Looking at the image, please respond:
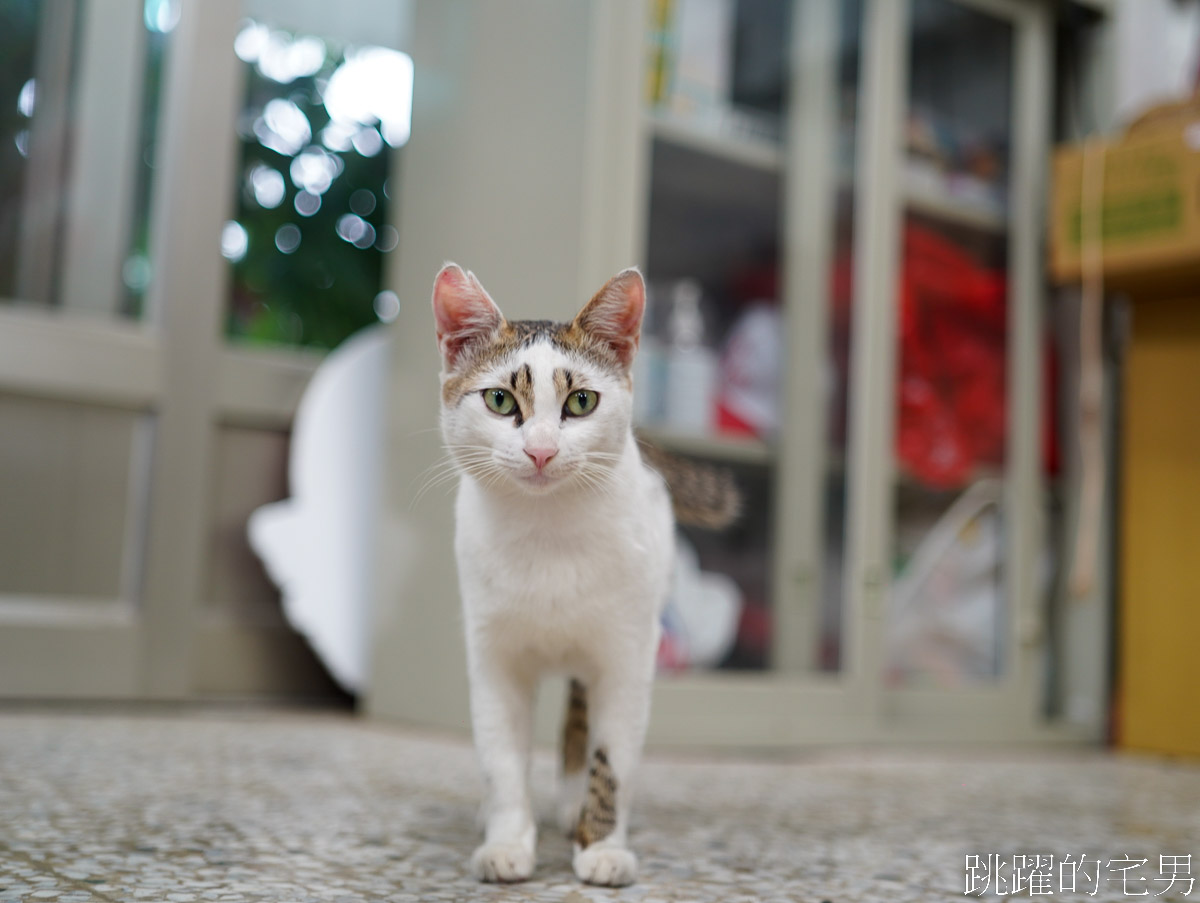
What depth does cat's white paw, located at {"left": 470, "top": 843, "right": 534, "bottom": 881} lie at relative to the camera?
85 centimetres

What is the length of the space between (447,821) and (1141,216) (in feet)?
5.26

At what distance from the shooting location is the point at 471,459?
34.6 inches

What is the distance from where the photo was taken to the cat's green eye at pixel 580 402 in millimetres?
853

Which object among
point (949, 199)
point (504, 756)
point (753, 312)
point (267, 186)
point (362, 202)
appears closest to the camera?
point (504, 756)

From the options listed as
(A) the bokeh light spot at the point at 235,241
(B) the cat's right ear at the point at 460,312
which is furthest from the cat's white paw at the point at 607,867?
(A) the bokeh light spot at the point at 235,241

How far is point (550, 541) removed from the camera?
89 cm

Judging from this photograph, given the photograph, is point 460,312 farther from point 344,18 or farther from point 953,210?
point 344,18

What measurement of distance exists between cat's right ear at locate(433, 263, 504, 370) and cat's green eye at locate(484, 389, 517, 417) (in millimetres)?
61

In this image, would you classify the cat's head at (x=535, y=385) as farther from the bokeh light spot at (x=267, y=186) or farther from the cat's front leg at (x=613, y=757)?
the bokeh light spot at (x=267, y=186)

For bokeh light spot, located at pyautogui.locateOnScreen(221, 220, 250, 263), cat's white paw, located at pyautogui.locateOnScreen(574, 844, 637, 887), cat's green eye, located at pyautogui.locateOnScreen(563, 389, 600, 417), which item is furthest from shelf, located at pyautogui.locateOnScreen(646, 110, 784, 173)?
cat's white paw, located at pyautogui.locateOnScreen(574, 844, 637, 887)

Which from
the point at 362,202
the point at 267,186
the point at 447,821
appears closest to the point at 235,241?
the point at 267,186

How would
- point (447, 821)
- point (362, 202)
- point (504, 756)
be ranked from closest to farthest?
point (504, 756) < point (447, 821) < point (362, 202)

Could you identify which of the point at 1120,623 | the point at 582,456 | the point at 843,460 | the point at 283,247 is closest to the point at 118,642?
the point at 283,247

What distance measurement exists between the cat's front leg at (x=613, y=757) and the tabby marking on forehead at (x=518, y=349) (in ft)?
0.86
